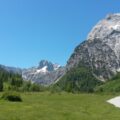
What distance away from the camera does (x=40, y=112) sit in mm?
Answer: 50938

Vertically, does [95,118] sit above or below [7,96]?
below

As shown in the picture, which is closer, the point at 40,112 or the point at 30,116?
the point at 30,116

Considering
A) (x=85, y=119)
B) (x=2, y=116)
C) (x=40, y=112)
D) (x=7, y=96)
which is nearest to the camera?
(x=2, y=116)

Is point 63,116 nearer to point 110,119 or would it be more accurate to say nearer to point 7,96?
point 110,119

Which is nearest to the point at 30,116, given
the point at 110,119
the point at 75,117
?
the point at 75,117

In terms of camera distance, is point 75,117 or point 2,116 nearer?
point 2,116

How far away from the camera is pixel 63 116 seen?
49188 mm

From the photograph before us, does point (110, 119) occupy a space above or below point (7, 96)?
below

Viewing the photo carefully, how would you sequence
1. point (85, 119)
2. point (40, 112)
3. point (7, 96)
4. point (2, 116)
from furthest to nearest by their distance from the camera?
point (7, 96)
point (40, 112)
point (85, 119)
point (2, 116)

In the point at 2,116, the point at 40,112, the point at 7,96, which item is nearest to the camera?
the point at 2,116

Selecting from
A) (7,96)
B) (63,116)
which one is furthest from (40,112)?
(7,96)

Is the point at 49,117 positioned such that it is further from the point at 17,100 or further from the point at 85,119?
the point at 17,100

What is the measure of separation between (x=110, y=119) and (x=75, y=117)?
4.85 m

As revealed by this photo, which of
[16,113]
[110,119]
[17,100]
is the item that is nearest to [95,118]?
[110,119]
